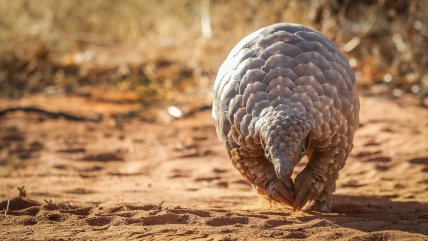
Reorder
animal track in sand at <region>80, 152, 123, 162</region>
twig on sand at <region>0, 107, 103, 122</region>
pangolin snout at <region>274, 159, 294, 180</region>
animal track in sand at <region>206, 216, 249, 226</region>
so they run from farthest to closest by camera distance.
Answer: twig on sand at <region>0, 107, 103, 122</region>, animal track in sand at <region>80, 152, 123, 162</region>, animal track in sand at <region>206, 216, 249, 226</region>, pangolin snout at <region>274, 159, 294, 180</region>

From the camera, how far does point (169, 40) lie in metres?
12.0

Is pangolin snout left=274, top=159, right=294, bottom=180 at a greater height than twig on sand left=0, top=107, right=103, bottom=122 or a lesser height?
lesser

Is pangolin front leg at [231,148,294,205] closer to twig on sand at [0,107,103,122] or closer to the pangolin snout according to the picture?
the pangolin snout

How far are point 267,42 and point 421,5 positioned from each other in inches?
220

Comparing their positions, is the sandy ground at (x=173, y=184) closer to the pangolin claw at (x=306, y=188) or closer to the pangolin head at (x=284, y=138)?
the pangolin claw at (x=306, y=188)

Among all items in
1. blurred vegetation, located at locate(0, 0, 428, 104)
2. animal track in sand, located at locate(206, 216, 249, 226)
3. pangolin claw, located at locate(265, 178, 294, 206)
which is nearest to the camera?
animal track in sand, located at locate(206, 216, 249, 226)

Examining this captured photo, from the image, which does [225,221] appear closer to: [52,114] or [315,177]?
[315,177]

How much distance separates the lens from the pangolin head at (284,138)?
351 centimetres

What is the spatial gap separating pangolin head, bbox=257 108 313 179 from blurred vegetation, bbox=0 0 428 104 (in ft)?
19.2

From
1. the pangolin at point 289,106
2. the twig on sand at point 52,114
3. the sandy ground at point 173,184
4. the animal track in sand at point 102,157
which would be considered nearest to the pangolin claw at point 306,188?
the pangolin at point 289,106

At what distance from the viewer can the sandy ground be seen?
3561 millimetres

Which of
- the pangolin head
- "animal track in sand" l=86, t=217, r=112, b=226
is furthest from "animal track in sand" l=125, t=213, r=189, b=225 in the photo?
the pangolin head

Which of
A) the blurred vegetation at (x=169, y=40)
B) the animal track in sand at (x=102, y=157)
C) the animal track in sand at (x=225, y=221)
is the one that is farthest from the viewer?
the blurred vegetation at (x=169, y=40)

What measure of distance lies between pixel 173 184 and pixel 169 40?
6.73m
